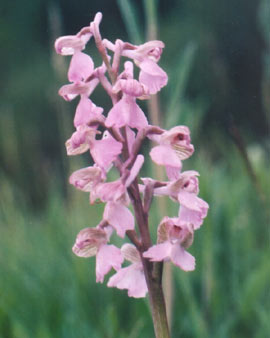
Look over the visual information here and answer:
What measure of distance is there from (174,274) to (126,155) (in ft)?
3.21

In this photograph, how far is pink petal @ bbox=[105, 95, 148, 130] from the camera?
2.10ft

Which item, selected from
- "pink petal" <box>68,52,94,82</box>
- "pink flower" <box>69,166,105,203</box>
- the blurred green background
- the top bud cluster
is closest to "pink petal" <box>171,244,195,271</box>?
the top bud cluster

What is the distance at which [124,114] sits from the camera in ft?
2.10

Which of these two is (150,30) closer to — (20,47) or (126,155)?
(126,155)

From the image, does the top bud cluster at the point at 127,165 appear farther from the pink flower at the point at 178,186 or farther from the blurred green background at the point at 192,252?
the blurred green background at the point at 192,252

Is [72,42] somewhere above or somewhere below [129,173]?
above

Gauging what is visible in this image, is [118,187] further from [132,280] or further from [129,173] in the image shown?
[132,280]

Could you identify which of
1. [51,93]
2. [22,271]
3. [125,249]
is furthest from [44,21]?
[125,249]

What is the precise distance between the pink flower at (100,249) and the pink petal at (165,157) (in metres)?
0.11

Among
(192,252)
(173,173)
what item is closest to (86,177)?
(173,173)

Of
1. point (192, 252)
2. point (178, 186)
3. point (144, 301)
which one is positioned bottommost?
point (192, 252)

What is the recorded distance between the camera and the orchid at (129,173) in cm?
65

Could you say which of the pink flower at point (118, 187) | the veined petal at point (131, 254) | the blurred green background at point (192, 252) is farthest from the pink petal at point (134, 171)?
the blurred green background at point (192, 252)

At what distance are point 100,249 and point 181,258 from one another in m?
0.10
